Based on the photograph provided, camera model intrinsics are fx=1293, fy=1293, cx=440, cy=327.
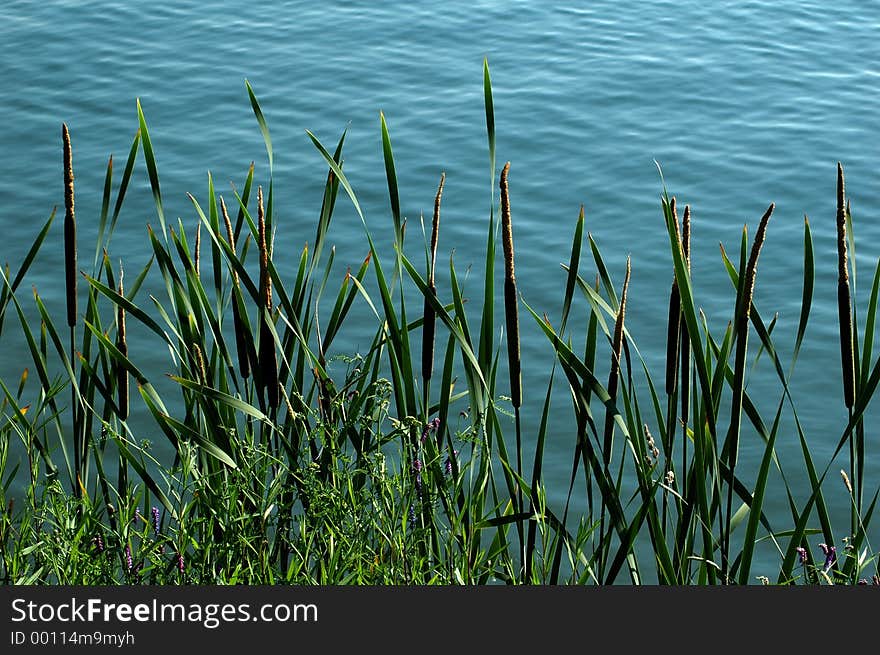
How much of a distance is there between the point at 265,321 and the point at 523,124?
5.46 meters

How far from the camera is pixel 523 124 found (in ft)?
24.3

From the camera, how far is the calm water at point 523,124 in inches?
226

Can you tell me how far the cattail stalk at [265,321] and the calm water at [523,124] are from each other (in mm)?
2244

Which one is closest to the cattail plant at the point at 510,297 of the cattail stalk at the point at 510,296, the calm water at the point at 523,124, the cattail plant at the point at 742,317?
A: the cattail stalk at the point at 510,296

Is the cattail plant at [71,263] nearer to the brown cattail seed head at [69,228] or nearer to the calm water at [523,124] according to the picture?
the brown cattail seed head at [69,228]

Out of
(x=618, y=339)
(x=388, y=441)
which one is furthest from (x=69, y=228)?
(x=618, y=339)

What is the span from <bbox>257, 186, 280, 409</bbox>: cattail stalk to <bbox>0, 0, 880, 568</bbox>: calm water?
2244 mm

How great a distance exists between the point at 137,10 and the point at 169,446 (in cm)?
631

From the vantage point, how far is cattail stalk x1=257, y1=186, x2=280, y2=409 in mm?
2107

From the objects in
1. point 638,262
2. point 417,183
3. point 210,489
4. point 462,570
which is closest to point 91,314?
point 210,489

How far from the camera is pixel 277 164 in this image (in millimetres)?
6914

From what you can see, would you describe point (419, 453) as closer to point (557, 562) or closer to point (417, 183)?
point (557, 562)

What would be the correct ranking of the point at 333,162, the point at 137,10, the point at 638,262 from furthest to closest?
the point at 137,10 < the point at 638,262 < the point at 333,162

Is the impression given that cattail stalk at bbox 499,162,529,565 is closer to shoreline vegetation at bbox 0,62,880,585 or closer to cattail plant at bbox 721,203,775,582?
shoreline vegetation at bbox 0,62,880,585
